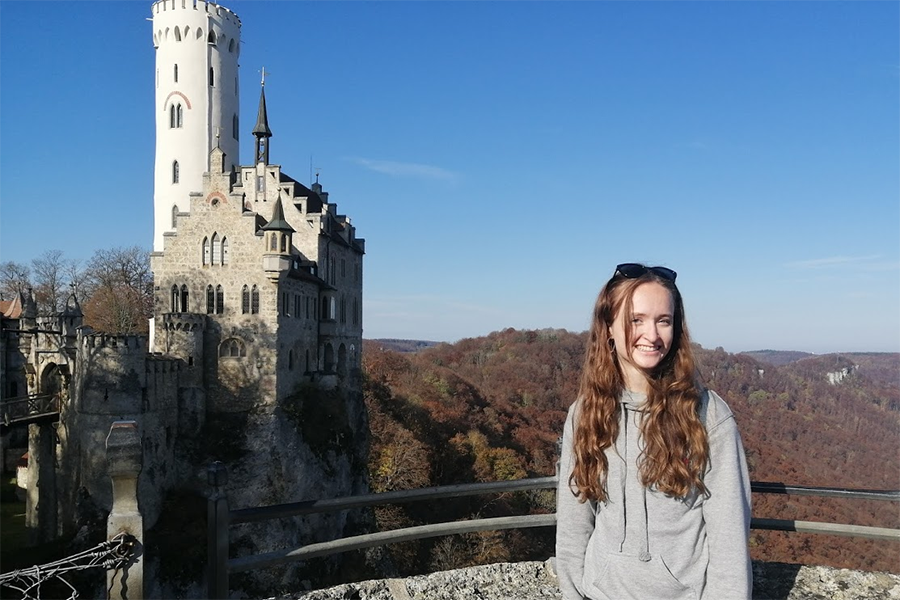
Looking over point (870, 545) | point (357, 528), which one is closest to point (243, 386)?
point (357, 528)

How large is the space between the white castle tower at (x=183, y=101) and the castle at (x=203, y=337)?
0.25 feet

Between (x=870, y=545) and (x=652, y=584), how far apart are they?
71.8 m

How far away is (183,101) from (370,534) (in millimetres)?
37222

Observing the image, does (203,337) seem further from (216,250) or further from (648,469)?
(648,469)

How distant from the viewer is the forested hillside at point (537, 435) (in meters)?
45.9

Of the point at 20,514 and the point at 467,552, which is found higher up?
the point at 20,514

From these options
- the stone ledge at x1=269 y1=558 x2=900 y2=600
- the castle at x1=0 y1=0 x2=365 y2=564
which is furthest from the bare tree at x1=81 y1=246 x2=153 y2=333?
the stone ledge at x1=269 y1=558 x2=900 y2=600

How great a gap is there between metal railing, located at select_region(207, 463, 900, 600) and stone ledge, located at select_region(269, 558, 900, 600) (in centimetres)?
65

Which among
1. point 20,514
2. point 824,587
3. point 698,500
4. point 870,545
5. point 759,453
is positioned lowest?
point 870,545

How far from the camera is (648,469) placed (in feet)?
11.3

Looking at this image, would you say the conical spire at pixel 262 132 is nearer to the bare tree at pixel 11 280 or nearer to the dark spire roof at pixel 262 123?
the dark spire roof at pixel 262 123

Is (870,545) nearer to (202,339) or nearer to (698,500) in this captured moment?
(202,339)

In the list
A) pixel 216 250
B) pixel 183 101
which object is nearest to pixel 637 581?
pixel 216 250

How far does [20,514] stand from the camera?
29750mm
